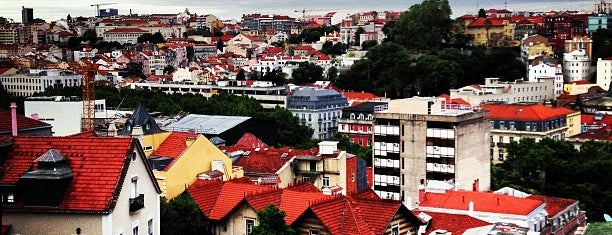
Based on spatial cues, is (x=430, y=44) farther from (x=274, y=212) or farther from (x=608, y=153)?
(x=274, y=212)

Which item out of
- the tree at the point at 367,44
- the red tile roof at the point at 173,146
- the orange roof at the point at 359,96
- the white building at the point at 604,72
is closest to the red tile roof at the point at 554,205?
the red tile roof at the point at 173,146

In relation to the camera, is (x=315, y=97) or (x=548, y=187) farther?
(x=315, y=97)

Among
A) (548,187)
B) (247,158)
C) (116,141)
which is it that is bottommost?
(548,187)

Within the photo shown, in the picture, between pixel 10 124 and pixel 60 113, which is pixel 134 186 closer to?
pixel 10 124

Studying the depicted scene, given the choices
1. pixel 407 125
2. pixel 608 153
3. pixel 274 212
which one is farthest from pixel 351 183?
pixel 608 153

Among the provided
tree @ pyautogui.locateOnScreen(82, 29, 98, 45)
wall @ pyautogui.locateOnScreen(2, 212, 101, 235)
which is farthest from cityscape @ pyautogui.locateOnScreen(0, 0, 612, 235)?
tree @ pyautogui.locateOnScreen(82, 29, 98, 45)

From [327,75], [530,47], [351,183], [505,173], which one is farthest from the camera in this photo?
[327,75]

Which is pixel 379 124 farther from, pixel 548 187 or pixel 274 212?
pixel 274 212

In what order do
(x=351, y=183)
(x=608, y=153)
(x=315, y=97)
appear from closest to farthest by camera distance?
1. (x=351, y=183)
2. (x=608, y=153)
3. (x=315, y=97)

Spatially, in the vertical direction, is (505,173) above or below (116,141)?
below
